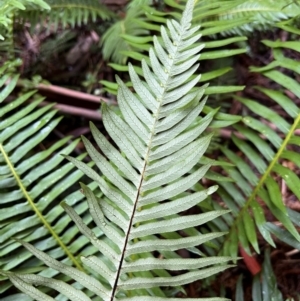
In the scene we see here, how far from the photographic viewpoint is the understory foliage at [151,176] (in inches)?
43.8

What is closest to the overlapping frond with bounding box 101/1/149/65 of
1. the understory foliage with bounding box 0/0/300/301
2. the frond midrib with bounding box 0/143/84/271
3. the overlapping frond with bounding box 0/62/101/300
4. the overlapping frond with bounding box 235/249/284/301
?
the understory foliage with bounding box 0/0/300/301

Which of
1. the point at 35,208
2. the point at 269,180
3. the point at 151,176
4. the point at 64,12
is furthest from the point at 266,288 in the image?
the point at 64,12

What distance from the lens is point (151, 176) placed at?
1199mm

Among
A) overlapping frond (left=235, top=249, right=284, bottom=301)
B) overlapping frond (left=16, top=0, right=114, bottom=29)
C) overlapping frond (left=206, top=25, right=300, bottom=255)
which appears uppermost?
overlapping frond (left=16, top=0, right=114, bottom=29)

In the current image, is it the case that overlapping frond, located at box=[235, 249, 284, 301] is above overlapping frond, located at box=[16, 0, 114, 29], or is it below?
below

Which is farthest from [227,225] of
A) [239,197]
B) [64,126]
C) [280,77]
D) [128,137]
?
[64,126]

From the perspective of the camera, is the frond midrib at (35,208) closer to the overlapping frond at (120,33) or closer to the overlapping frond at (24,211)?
the overlapping frond at (24,211)

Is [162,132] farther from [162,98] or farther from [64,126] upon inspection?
[64,126]

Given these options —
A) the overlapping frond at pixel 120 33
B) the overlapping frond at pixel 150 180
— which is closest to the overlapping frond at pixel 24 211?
the overlapping frond at pixel 150 180

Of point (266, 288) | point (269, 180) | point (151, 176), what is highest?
point (151, 176)

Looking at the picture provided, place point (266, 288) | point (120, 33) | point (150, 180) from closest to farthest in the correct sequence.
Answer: point (150, 180)
point (266, 288)
point (120, 33)

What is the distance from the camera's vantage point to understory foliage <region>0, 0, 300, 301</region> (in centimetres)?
111

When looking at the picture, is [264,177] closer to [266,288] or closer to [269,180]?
[269,180]

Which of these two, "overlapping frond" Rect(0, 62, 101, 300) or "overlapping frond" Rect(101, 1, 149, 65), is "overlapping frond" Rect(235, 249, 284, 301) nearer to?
"overlapping frond" Rect(0, 62, 101, 300)
